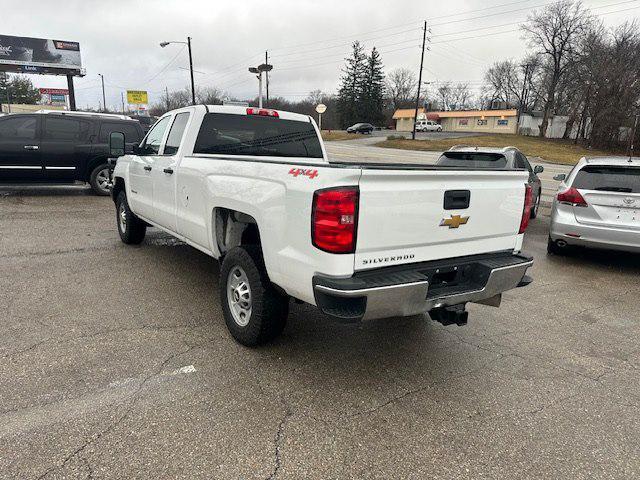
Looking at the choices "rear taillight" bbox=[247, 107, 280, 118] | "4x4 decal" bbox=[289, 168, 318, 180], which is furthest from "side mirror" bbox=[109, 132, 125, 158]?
"4x4 decal" bbox=[289, 168, 318, 180]

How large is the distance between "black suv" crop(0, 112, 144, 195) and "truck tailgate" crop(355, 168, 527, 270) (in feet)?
31.2

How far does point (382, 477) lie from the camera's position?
2.36m

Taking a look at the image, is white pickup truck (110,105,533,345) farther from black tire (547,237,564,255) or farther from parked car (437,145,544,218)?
parked car (437,145,544,218)

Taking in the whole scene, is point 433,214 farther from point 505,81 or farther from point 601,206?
point 505,81

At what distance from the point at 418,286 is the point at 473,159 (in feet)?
20.5

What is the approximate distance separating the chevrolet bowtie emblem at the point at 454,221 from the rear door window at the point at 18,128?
10.6m

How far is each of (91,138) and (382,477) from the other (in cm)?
1100

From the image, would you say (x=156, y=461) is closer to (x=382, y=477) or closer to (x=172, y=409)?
(x=172, y=409)

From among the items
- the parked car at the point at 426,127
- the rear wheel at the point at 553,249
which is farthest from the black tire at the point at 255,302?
the parked car at the point at 426,127

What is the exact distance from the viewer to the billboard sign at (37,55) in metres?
46.3

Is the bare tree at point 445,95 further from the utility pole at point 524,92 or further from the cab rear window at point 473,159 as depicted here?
the cab rear window at point 473,159

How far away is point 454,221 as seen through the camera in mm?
3197

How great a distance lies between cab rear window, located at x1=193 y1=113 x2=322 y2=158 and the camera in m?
4.79

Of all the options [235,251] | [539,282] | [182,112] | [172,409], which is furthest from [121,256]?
[539,282]
